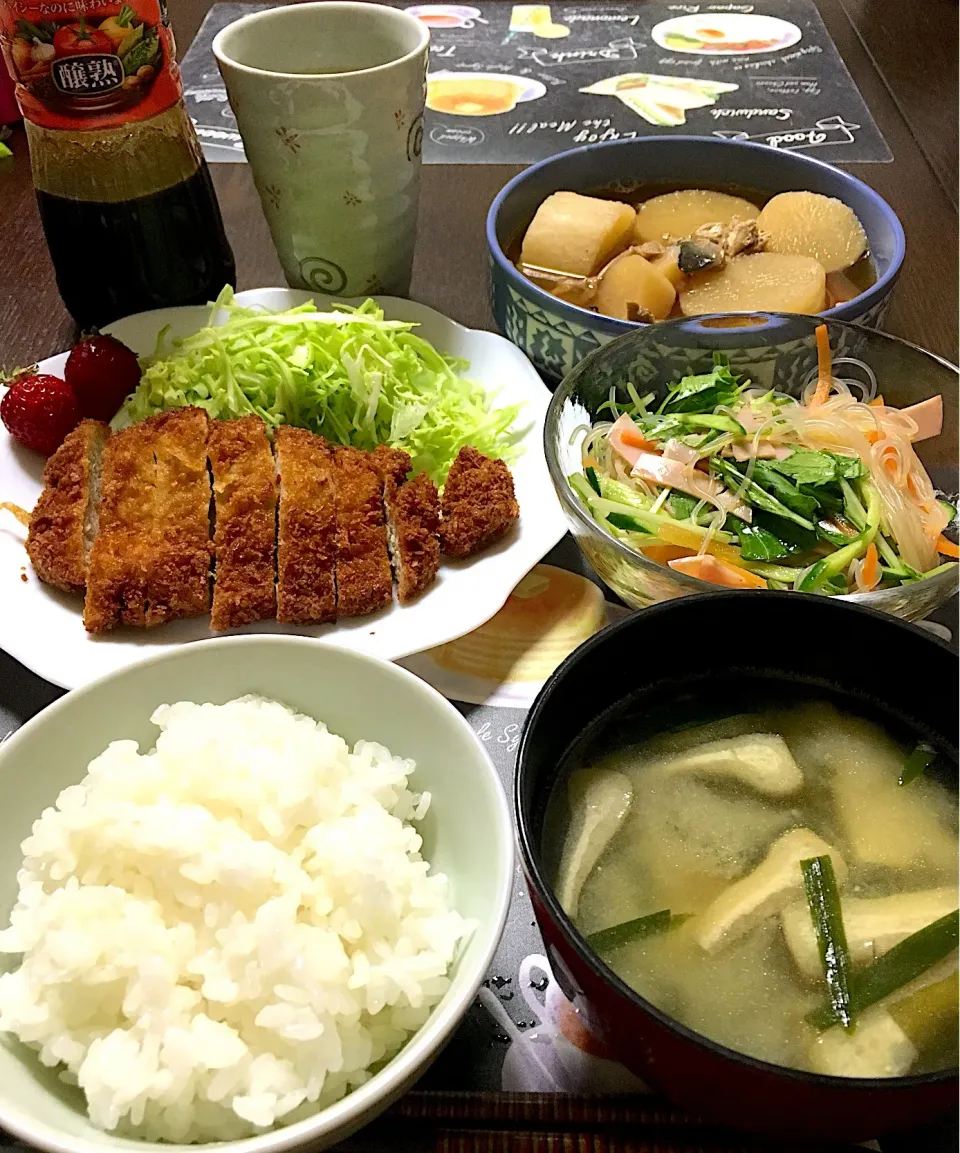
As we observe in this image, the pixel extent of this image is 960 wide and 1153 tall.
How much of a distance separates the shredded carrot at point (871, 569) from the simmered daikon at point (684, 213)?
0.91 meters

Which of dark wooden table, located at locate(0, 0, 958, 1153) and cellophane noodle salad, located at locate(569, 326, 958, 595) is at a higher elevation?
dark wooden table, located at locate(0, 0, 958, 1153)

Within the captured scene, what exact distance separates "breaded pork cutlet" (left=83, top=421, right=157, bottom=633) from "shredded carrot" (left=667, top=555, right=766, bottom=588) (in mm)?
856

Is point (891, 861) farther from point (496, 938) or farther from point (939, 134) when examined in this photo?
point (939, 134)

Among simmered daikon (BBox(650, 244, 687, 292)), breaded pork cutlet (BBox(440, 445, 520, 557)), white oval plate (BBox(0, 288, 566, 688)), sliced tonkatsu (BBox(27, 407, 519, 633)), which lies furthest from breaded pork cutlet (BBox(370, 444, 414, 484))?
simmered daikon (BBox(650, 244, 687, 292))

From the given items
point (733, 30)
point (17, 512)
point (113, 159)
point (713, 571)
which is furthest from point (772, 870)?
point (733, 30)

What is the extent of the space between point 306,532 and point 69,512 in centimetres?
41

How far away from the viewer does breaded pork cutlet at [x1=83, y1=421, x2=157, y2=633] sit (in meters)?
1.50

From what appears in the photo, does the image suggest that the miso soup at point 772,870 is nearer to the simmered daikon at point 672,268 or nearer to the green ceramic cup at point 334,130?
the simmered daikon at point 672,268

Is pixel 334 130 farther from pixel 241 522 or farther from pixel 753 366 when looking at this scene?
A: pixel 753 366

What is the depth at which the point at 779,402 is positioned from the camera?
1.75 m

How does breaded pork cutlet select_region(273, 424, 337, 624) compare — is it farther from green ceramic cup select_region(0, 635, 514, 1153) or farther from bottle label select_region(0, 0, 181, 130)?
bottle label select_region(0, 0, 181, 130)

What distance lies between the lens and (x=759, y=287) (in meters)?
1.87

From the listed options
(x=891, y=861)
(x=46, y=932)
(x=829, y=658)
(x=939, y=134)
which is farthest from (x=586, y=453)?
(x=939, y=134)

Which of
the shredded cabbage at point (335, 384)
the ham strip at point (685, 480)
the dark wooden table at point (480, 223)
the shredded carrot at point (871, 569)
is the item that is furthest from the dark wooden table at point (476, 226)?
the shredded carrot at point (871, 569)
